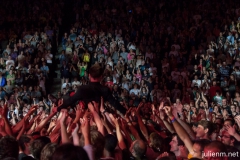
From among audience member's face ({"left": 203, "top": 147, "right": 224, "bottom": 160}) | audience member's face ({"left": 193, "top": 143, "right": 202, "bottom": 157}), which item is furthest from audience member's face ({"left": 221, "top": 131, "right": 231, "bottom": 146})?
audience member's face ({"left": 203, "top": 147, "right": 224, "bottom": 160})

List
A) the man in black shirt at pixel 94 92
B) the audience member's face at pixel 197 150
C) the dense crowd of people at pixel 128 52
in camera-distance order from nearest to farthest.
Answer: the audience member's face at pixel 197 150
the man in black shirt at pixel 94 92
the dense crowd of people at pixel 128 52

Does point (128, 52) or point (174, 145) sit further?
point (128, 52)

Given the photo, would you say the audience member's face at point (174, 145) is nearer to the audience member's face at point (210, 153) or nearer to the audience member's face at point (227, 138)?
the audience member's face at point (227, 138)

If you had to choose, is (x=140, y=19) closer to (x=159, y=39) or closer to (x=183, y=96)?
(x=159, y=39)

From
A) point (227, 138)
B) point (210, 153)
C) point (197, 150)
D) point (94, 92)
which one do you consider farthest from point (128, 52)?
point (210, 153)

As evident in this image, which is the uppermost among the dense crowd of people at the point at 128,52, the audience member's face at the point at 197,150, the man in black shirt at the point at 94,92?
the dense crowd of people at the point at 128,52

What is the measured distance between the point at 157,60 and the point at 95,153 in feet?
44.1

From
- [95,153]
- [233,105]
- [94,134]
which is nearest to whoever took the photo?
[95,153]

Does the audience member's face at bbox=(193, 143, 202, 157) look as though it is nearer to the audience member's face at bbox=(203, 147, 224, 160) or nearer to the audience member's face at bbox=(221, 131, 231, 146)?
the audience member's face at bbox=(203, 147, 224, 160)

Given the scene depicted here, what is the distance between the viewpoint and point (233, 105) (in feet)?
40.3

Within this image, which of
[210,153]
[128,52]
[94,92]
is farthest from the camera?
[128,52]

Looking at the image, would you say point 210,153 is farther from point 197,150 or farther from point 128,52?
point 128,52

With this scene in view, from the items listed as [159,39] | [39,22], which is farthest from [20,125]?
[39,22]

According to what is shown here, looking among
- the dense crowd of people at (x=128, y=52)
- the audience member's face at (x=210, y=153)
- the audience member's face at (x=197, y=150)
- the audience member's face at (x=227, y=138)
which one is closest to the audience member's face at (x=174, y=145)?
the audience member's face at (x=227, y=138)
